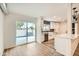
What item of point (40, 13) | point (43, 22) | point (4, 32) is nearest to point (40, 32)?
point (43, 22)

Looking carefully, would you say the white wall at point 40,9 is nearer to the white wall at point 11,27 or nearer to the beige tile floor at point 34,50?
the white wall at point 11,27

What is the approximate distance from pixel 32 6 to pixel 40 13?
0.32m

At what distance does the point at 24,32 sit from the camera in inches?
114

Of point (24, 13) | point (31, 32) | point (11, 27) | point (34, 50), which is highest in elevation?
point (24, 13)

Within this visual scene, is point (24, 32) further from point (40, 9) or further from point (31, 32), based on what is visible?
point (40, 9)

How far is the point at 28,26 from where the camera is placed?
290cm

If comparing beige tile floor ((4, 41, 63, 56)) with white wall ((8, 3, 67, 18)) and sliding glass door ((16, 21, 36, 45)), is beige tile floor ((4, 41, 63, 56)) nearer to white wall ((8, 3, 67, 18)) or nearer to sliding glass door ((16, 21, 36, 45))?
sliding glass door ((16, 21, 36, 45))

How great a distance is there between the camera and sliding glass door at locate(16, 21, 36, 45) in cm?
280

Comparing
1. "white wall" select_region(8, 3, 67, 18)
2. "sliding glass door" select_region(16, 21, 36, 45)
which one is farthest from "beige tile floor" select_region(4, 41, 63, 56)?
"white wall" select_region(8, 3, 67, 18)

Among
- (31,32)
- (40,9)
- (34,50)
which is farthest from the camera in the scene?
(31,32)

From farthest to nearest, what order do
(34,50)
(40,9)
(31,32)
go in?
(31,32) → (34,50) → (40,9)

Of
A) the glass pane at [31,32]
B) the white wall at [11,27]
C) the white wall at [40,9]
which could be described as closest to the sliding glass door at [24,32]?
the glass pane at [31,32]

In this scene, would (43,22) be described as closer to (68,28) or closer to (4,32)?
(68,28)

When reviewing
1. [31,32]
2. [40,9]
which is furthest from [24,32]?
[40,9]
